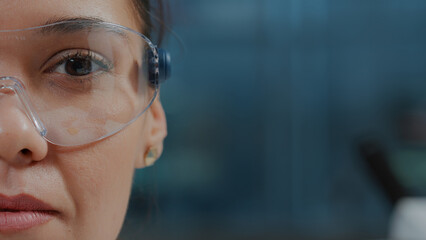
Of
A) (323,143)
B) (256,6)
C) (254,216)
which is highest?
(256,6)

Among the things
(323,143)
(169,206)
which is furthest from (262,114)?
(169,206)

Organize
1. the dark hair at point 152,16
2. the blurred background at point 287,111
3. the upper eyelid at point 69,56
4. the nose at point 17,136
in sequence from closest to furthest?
the nose at point 17,136 < the upper eyelid at point 69,56 < the dark hair at point 152,16 < the blurred background at point 287,111

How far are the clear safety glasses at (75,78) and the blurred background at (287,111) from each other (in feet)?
20.9

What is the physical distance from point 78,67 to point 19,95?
15 centimetres

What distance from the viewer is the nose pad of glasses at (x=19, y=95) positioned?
37.5 inches

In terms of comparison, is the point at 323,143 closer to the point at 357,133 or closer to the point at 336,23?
the point at 357,133

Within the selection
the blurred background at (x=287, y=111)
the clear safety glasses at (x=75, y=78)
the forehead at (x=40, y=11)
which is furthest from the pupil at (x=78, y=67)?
the blurred background at (x=287, y=111)

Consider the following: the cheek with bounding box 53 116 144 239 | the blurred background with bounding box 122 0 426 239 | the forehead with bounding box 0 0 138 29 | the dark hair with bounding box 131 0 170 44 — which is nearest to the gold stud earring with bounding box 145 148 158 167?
the cheek with bounding box 53 116 144 239

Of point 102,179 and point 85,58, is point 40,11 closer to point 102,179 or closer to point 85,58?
point 85,58

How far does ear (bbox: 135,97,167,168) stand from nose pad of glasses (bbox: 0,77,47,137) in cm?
35

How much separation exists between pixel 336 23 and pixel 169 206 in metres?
4.06

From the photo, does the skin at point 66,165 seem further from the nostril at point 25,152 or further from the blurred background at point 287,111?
the blurred background at point 287,111

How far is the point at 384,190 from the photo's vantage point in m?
2.77

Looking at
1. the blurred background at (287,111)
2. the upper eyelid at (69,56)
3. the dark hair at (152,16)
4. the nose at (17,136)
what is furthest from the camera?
the blurred background at (287,111)
